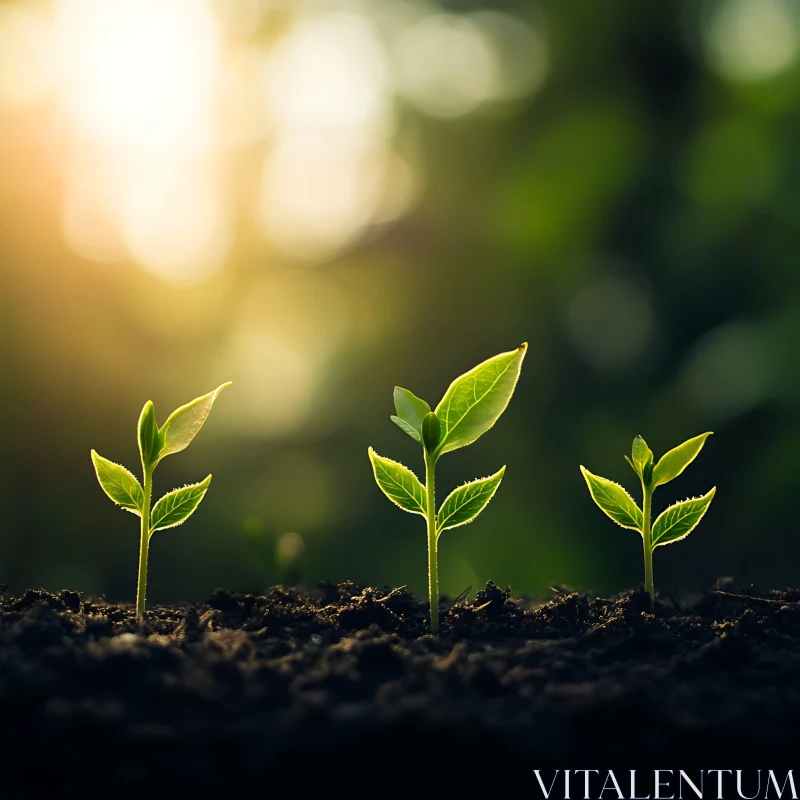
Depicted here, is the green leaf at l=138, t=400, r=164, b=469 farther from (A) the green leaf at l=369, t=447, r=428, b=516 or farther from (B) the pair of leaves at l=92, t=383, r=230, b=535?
(A) the green leaf at l=369, t=447, r=428, b=516

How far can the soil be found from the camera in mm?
780

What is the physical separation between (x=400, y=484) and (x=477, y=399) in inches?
7.0

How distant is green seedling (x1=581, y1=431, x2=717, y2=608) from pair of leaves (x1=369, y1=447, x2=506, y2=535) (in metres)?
0.18

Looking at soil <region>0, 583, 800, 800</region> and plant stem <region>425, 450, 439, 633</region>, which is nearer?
soil <region>0, 583, 800, 800</region>

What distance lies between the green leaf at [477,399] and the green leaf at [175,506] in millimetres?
397

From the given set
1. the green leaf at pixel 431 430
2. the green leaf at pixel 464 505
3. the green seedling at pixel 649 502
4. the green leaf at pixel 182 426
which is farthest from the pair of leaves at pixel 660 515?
the green leaf at pixel 182 426

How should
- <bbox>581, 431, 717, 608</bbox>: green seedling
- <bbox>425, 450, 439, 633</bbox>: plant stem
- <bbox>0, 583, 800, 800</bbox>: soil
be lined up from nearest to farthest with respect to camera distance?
1. <bbox>0, 583, 800, 800</bbox>: soil
2. <bbox>425, 450, 439, 633</bbox>: plant stem
3. <bbox>581, 431, 717, 608</bbox>: green seedling

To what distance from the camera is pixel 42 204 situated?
15.9ft

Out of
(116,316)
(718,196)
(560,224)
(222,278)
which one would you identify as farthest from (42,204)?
(718,196)

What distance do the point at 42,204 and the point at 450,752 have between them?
15.7 ft

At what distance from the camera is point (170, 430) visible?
1.31 metres

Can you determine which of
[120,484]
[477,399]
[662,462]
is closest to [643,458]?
[662,462]

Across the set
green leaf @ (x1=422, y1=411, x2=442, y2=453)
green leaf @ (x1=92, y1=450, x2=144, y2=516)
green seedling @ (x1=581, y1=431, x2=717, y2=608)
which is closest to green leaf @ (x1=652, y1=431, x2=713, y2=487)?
green seedling @ (x1=581, y1=431, x2=717, y2=608)

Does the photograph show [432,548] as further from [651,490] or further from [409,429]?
[651,490]
